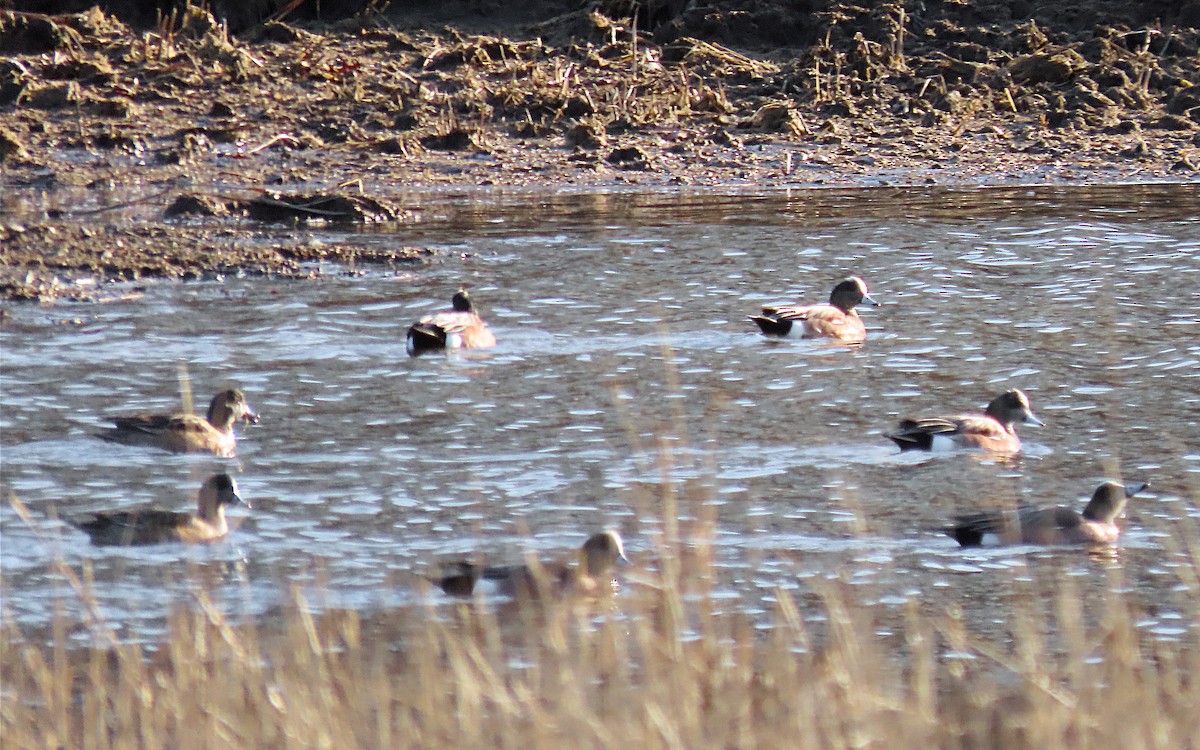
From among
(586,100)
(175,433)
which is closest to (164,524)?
(175,433)

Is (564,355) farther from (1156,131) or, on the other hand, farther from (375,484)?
(1156,131)

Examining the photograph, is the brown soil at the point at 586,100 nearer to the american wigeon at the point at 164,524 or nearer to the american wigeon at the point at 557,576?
the american wigeon at the point at 164,524

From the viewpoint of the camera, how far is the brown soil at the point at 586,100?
18.9 metres

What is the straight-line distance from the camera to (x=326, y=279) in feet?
44.1

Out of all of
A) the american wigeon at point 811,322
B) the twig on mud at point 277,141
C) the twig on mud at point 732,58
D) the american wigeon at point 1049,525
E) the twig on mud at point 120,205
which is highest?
the twig on mud at point 732,58

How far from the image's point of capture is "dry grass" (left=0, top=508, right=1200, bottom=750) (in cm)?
492

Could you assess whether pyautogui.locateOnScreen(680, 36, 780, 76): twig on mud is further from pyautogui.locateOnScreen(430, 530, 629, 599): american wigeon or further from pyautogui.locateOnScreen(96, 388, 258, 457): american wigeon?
pyautogui.locateOnScreen(430, 530, 629, 599): american wigeon

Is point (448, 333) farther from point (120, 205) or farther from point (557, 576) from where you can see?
point (120, 205)

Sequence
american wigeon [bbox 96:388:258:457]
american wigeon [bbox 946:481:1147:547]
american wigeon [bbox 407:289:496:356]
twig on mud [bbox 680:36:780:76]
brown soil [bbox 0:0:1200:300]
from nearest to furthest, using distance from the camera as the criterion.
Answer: american wigeon [bbox 946:481:1147:547] → american wigeon [bbox 96:388:258:457] → american wigeon [bbox 407:289:496:356] → brown soil [bbox 0:0:1200:300] → twig on mud [bbox 680:36:780:76]

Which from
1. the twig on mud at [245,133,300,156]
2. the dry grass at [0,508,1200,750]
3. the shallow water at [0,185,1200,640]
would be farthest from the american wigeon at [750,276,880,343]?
the twig on mud at [245,133,300,156]

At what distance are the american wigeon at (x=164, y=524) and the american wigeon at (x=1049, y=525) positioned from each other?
284cm

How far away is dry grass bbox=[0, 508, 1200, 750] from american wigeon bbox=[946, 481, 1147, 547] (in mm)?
732

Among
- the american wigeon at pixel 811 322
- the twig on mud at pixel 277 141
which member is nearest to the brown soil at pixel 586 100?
the twig on mud at pixel 277 141

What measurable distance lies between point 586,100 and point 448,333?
10166 millimetres
